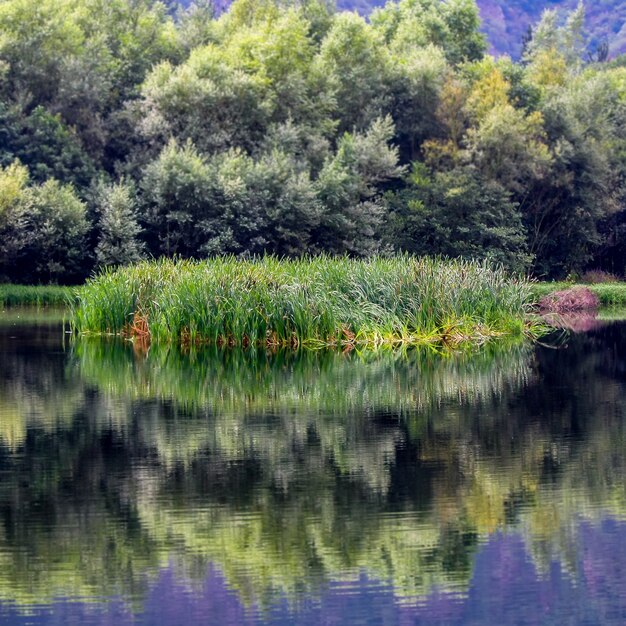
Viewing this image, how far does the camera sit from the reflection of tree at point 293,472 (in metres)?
9.50

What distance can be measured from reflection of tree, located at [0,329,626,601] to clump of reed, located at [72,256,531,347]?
476cm

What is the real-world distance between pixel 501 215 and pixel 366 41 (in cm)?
1067

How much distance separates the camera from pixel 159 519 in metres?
10.6

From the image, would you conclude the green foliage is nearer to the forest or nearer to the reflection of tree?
the forest

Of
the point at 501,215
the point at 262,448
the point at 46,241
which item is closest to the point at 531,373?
the point at 262,448

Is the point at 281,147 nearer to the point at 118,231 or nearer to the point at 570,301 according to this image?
the point at 118,231

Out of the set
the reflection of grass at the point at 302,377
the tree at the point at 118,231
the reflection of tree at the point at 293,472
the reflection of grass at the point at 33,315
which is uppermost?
the tree at the point at 118,231

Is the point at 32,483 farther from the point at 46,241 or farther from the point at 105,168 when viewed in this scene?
the point at 105,168

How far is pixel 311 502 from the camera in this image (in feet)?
36.7

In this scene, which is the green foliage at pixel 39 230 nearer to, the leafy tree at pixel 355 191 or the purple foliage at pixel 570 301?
the leafy tree at pixel 355 191

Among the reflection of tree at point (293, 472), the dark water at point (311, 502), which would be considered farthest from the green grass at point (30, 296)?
the dark water at point (311, 502)

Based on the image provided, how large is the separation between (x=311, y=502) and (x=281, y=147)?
42.4 m

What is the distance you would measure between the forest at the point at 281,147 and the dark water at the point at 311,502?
28992 millimetres

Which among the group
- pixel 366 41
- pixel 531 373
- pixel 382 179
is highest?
pixel 366 41
